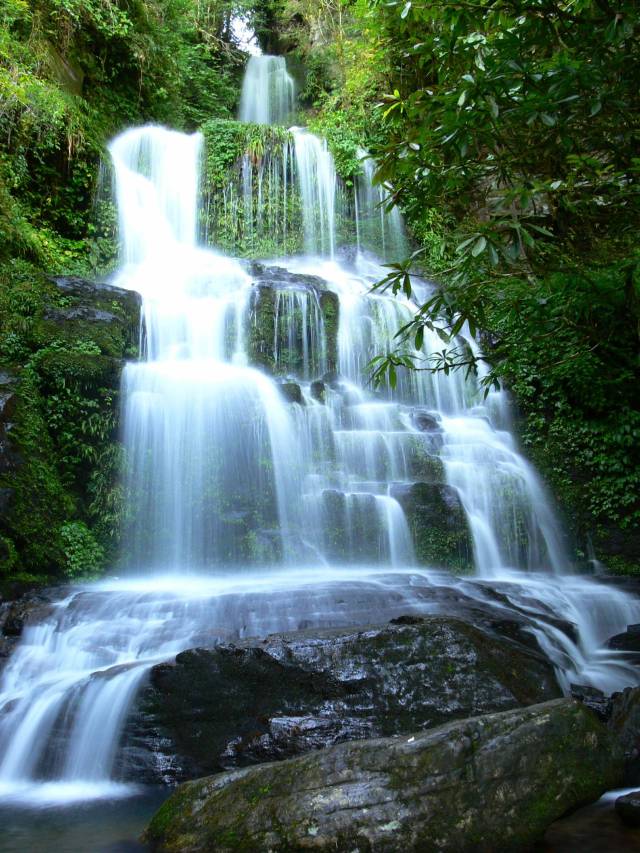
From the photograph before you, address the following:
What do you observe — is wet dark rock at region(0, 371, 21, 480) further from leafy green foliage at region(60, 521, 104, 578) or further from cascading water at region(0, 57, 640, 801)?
cascading water at region(0, 57, 640, 801)

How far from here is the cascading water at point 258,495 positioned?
19.8ft

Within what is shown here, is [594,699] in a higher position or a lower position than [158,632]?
lower

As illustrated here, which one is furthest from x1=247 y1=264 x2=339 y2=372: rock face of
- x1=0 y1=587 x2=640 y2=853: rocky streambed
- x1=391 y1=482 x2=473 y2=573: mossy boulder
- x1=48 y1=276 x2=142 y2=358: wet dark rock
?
x1=0 y1=587 x2=640 y2=853: rocky streambed

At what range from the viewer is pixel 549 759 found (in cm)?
373

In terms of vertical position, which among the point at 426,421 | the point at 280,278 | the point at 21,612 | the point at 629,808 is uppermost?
the point at 280,278

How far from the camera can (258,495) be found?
9891 millimetres

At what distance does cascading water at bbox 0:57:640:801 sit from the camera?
6.05 metres

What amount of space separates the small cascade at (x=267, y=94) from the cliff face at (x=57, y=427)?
16.6m

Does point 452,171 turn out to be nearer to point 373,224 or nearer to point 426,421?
point 426,421

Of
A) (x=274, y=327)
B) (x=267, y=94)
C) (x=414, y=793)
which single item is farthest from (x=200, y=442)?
(x=267, y=94)

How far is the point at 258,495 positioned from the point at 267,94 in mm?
20081

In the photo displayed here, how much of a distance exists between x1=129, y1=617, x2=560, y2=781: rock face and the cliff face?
316 centimetres

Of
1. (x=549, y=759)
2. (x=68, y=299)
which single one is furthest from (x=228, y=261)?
(x=549, y=759)

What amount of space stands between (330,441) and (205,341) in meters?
3.12
